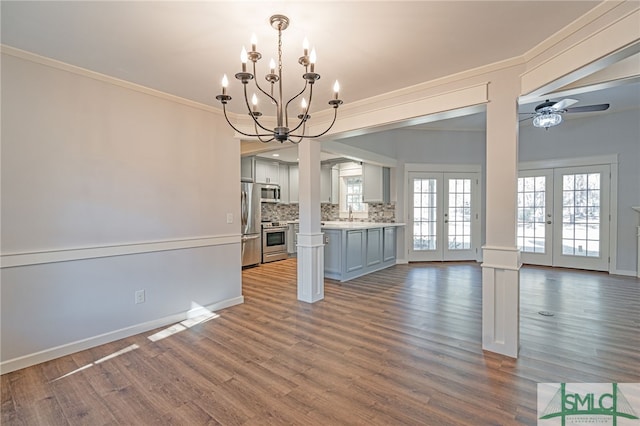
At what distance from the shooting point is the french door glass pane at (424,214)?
6680 mm

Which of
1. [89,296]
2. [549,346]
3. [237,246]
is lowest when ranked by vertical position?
[549,346]

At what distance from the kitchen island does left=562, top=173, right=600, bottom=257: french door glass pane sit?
141 inches

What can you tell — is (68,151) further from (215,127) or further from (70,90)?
(215,127)

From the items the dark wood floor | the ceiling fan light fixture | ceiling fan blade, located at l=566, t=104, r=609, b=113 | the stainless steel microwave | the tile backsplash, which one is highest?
ceiling fan blade, located at l=566, t=104, r=609, b=113

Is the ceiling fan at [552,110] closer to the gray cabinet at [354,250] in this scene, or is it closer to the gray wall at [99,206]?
the gray cabinet at [354,250]

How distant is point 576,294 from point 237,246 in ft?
15.4

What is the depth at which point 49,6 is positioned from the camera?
1790 millimetres

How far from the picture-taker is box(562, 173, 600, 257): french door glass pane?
5605 mm

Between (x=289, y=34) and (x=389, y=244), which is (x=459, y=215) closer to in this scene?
(x=389, y=244)

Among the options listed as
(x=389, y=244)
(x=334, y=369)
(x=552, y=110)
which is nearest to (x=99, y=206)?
(x=334, y=369)

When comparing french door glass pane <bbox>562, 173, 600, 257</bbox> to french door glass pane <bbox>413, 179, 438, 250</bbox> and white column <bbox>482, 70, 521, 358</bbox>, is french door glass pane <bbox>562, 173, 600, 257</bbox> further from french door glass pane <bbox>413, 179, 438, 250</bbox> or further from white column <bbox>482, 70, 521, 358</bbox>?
white column <bbox>482, 70, 521, 358</bbox>

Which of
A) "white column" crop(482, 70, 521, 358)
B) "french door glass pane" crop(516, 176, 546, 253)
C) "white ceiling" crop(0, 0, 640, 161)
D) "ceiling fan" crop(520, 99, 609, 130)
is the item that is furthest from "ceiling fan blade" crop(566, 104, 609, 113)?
"french door glass pane" crop(516, 176, 546, 253)

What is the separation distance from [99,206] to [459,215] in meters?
6.54

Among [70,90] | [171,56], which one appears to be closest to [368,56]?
[171,56]
